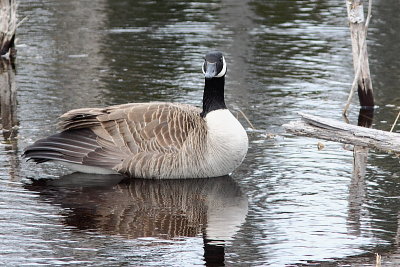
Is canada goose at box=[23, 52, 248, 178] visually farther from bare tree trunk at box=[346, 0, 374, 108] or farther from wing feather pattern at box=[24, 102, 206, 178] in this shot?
bare tree trunk at box=[346, 0, 374, 108]

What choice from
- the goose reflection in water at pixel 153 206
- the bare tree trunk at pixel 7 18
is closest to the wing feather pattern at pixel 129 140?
the goose reflection in water at pixel 153 206

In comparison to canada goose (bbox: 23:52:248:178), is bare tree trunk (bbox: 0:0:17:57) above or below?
above

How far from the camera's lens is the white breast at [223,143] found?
33.2 feet

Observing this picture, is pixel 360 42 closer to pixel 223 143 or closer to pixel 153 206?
pixel 223 143

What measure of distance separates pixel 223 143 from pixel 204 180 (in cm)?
58

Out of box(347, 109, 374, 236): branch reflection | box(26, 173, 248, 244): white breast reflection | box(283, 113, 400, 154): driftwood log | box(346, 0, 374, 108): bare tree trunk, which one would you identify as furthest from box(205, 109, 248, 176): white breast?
box(346, 0, 374, 108): bare tree trunk

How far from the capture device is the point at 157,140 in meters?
10.2

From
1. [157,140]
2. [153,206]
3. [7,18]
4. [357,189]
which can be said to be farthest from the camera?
[7,18]

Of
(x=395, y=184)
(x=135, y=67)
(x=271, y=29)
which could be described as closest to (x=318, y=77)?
(x=135, y=67)

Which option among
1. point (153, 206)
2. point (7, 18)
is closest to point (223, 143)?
point (153, 206)

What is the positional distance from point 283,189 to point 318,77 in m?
6.74

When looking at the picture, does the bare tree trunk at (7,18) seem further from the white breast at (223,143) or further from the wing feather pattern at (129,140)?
the white breast at (223,143)

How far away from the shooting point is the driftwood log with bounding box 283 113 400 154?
367 inches

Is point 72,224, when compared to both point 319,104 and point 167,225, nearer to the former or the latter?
point 167,225
